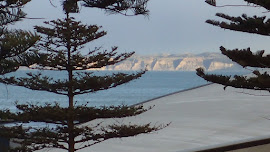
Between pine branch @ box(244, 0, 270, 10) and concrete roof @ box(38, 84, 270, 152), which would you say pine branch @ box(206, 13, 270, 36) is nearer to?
pine branch @ box(244, 0, 270, 10)

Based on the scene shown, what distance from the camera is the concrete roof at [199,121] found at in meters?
10.8

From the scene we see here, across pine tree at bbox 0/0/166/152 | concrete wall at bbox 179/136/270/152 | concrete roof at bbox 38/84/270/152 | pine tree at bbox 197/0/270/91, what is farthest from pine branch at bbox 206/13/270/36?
pine tree at bbox 0/0/166/152

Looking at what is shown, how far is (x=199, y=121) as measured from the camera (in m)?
13.0

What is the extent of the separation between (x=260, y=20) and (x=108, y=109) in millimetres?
5195

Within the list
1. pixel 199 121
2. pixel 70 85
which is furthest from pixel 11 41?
pixel 199 121

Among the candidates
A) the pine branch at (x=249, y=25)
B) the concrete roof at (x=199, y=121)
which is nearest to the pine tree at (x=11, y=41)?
the pine branch at (x=249, y=25)

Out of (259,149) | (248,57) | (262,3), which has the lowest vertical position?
(259,149)

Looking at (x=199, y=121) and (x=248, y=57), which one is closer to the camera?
(x=248, y=57)

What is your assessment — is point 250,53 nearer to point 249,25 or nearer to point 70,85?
point 249,25

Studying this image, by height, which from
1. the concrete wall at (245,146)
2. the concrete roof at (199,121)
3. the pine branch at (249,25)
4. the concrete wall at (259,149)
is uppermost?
the pine branch at (249,25)

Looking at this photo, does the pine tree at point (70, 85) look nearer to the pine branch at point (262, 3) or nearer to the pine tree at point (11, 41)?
the pine tree at point (11, 41)

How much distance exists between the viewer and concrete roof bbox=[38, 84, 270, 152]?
10.8m

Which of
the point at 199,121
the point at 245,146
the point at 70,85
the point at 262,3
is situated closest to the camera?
the point at 262,3

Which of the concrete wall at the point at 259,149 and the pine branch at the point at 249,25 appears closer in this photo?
the pine branch at the point at 249,25
